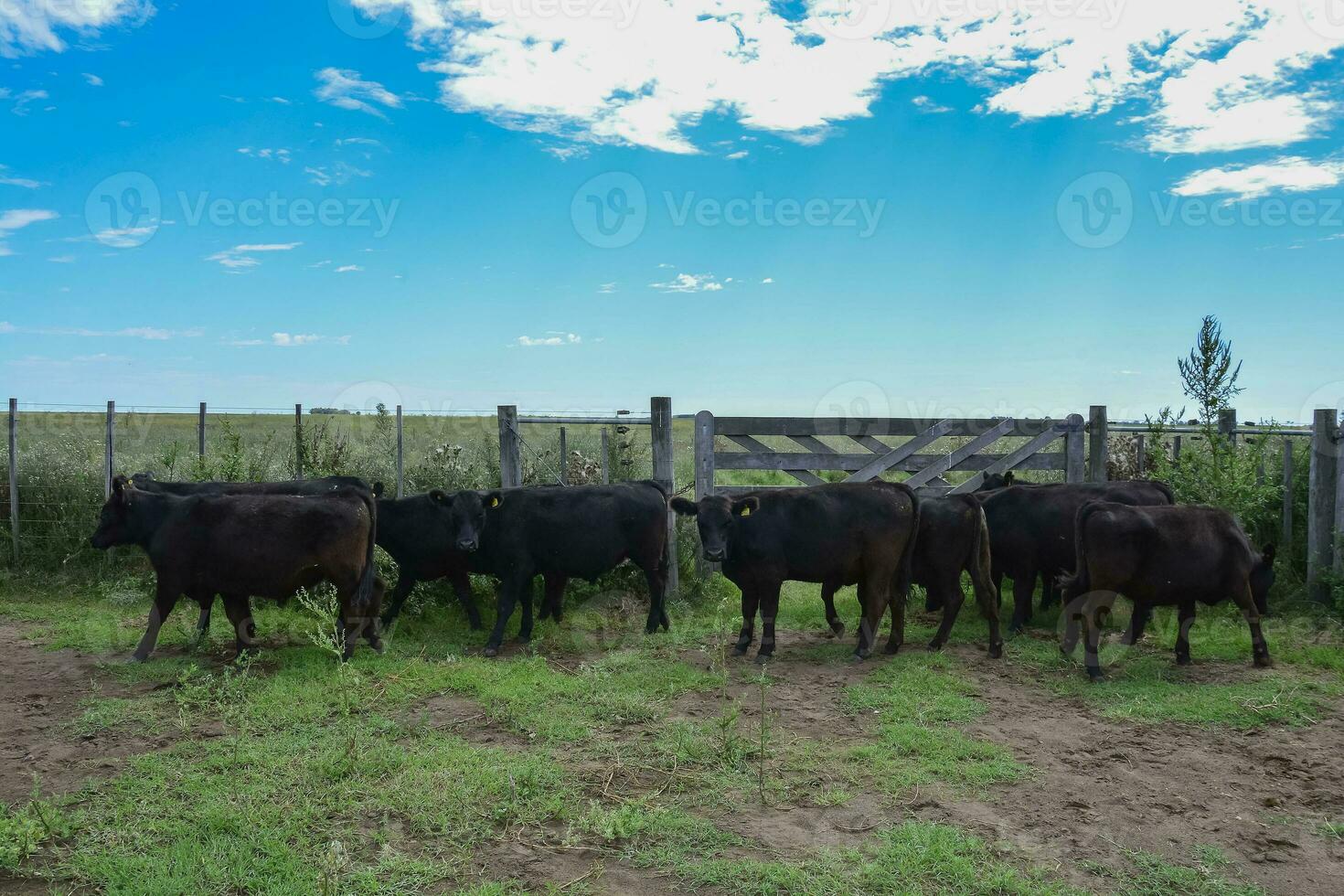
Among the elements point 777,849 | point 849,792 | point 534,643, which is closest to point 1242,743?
point 849,792

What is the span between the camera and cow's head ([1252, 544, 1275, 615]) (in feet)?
28.7

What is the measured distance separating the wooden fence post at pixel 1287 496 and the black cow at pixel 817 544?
19.5 feet

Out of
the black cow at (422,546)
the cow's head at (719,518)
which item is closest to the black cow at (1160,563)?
the cow's head at (719,518)

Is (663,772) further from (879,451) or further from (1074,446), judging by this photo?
(1074,446)

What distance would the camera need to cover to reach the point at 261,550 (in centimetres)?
849

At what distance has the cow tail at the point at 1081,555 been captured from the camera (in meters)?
8.26

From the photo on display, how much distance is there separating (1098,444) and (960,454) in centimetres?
215

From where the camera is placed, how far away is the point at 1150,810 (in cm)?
532

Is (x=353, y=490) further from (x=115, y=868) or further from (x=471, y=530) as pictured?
(x=115, y=868)

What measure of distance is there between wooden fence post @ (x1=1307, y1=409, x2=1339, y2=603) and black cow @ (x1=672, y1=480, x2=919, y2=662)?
5.69 metres

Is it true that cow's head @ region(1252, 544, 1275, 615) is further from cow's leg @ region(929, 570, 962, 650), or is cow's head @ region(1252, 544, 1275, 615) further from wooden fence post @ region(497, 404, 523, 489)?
wooden fence post @ region(497, 404, 523, 489)

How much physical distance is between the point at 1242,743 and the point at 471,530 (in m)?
→ 6.91

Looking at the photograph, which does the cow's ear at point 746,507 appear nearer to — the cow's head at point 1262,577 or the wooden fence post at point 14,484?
the cow's head at point 1262,577

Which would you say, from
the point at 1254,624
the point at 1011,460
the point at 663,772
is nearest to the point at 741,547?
the point at 663,772
